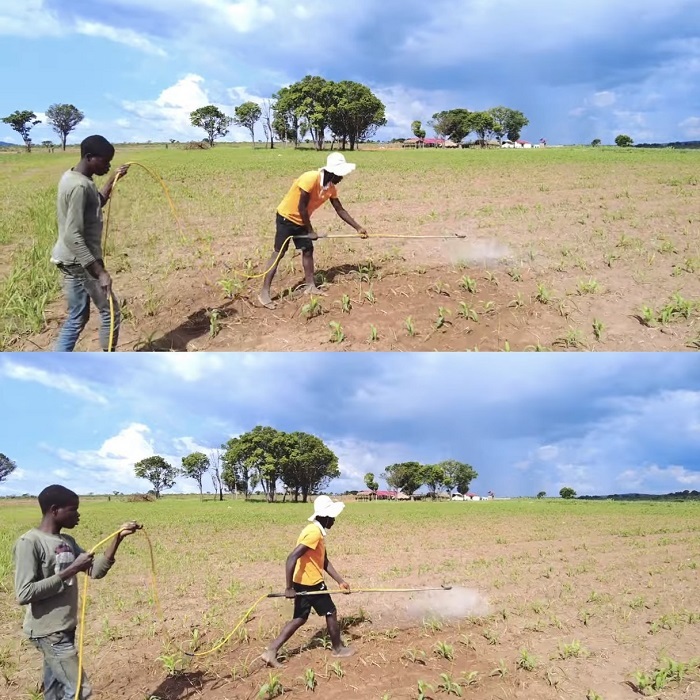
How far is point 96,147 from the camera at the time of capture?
4.57 metres

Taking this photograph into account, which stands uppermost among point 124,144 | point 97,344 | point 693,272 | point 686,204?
point 124,144

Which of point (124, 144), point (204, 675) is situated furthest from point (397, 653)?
point (124, 144)

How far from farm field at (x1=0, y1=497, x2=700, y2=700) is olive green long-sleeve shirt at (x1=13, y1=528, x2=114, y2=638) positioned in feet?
4.88

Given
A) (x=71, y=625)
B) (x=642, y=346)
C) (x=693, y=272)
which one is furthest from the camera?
(x=693, y=272)

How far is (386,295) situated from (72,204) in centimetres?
404

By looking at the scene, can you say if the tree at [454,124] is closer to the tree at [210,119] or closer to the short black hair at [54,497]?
the tree at [210,119]

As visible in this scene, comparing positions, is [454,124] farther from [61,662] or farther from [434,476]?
[61,662]

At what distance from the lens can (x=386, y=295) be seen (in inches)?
298

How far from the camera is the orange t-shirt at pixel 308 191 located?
269 inches

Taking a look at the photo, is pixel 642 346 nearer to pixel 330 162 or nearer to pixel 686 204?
pixel 330 162

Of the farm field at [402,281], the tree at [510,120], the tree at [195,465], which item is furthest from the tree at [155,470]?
the tree at [510,120]

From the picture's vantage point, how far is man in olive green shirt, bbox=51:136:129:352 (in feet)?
14.9

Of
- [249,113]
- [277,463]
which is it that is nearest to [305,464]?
[277,463]

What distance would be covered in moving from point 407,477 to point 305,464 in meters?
34.4
